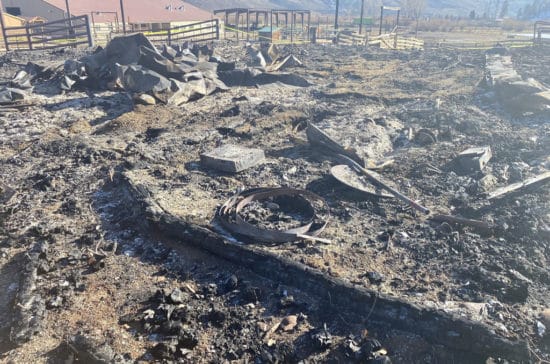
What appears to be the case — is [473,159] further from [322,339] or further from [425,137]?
[322,339]

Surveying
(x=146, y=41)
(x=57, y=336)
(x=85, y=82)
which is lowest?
(x=57, y=336)

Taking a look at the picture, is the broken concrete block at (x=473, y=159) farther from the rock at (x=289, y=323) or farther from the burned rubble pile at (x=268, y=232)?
the rock at (x=289, y=323)

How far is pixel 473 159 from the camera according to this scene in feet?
26.1

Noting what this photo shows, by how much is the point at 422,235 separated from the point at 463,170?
302 cm

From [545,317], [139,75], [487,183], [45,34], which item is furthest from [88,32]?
[545,317]

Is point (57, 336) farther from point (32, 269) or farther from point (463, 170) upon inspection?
point (463, 170)

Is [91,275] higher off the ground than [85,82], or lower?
lower

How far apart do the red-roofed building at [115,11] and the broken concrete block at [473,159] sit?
26175mm

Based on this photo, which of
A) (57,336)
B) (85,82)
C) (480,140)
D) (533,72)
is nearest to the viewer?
(57,336)

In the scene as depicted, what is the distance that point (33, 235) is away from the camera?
Result: 5488mm

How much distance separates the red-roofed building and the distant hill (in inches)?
1940

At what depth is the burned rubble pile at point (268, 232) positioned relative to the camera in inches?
151

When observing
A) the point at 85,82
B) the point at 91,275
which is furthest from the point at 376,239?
the point at 85,82

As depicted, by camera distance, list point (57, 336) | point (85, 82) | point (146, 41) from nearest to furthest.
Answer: point (57, 336) < point (85, 82) < point (146, 41)
